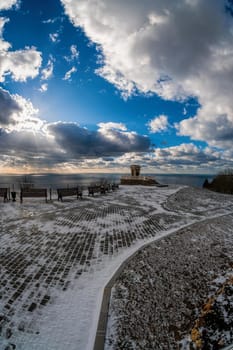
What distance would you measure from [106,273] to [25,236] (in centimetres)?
342

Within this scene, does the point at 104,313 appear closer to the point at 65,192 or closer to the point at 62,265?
the point at 62,265

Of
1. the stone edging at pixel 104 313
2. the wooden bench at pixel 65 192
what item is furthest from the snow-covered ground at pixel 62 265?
the wooden bench at pixel 65 192

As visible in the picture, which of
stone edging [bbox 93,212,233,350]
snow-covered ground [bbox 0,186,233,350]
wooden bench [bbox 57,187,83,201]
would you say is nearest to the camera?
stone edging [bbox 93,212,233,350]

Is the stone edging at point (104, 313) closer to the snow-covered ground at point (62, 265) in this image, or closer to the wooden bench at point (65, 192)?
the snow-covered ground at point (62, 265)

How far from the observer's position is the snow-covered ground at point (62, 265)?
8.75ft

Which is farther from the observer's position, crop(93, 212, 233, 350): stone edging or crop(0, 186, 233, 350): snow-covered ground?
crop(0, 186, 233, 350): snow-covered ground

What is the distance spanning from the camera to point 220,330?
241cm

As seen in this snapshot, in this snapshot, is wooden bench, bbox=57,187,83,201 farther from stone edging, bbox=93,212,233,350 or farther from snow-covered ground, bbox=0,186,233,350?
stone edging, bbox=93,212,233,350

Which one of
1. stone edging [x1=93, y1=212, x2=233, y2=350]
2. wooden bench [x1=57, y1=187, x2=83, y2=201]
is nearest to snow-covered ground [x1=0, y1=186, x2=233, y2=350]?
stone edging [x1=93, y1=212, x2=233, y2=350]

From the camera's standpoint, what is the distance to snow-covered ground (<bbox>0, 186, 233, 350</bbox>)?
8.75 feet

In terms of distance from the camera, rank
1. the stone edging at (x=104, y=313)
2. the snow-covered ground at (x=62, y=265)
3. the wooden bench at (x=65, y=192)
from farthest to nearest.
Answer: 1. the wooden bench at (x=65, y=192)
2. the snow-covered ground at (x=62, y=265)
3. the stone edging at (x=104, y=313)

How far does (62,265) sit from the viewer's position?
4.30 m

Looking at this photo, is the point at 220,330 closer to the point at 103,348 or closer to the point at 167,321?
the point at 167,321

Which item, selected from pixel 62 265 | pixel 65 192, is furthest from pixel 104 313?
pixel 65 192
